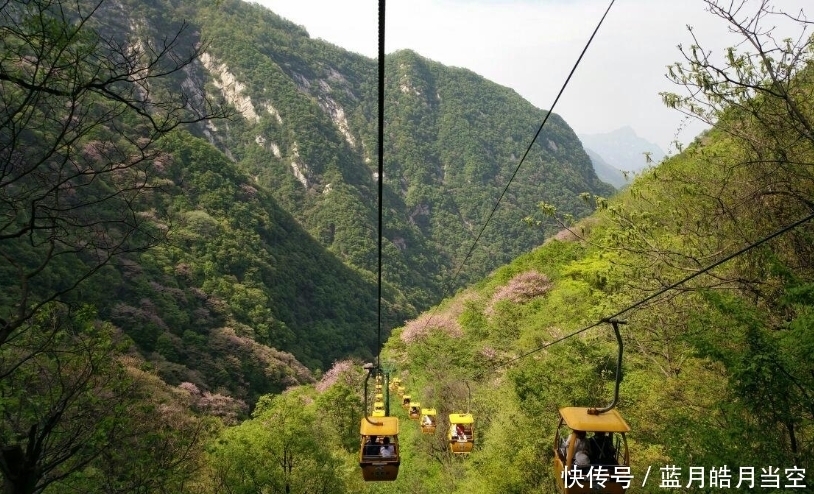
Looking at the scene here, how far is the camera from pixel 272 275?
63.4 metres

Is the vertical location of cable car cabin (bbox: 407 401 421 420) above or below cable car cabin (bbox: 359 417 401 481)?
below

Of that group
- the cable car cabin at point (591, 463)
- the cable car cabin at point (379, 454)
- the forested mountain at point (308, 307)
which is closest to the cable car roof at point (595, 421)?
the cable car cabin at point (591, 463)

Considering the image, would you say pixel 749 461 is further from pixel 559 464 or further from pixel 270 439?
pixel 270 439

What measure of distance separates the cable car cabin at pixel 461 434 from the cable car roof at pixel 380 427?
16.8 feet

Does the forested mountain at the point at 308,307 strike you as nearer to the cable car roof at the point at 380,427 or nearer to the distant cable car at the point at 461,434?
the distant cable car at the point at 461,434

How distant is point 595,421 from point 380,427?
191 inches

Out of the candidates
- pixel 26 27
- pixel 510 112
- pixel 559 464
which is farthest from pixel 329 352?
pixel 510 112

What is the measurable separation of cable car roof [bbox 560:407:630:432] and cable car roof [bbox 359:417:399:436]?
4105mm

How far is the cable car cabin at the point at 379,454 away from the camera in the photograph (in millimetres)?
10336

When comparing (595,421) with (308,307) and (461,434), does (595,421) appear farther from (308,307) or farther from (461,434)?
(308,307)

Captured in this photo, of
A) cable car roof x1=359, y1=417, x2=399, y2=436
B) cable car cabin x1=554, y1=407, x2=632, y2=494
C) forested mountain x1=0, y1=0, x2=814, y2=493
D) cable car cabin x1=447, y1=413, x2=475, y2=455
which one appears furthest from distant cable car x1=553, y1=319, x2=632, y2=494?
cable car cabin x1=447, y1=413, x2=475, y2=455

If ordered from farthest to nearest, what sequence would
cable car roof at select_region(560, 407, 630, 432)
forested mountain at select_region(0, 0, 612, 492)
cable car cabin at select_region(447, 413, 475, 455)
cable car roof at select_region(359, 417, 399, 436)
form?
1. cable car cabin at select_region(447, 413, 475, 455)
2. cable car roof at select_region(359, 417, 399, 436)
3. cable car roof at select_region(560, 407, 630, 432)
4. forested mountain at select_region(0, 0, 612, 492)

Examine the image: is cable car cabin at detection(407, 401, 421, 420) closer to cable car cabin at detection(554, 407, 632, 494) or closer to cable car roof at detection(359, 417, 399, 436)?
cable car roof at detection(359, 417, 399, 436)

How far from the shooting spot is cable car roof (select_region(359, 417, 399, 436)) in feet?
32.3
